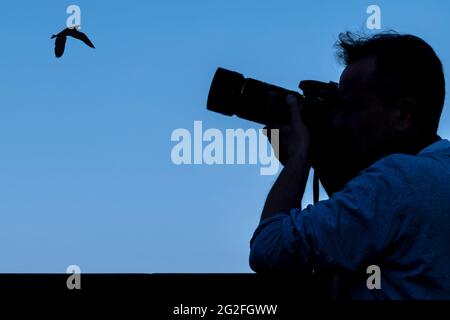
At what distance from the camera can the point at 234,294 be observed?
219cm

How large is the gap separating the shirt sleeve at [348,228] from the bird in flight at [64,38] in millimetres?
3576

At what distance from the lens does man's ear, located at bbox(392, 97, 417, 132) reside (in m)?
1.98

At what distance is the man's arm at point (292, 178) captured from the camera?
6.24 ft

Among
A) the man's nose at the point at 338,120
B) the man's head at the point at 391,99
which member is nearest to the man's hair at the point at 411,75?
the man's head at the point at 391,99

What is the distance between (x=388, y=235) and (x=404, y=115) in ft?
1.43

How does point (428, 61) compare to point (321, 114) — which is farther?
point (321, 114)

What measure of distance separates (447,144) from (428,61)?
0.92 feet

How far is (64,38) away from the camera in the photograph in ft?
18.4

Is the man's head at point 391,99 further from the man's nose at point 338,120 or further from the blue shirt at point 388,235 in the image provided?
the blue shirt at point 388,235

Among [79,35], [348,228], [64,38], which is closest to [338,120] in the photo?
[348,228]

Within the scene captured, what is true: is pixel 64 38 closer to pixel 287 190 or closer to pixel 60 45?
pixel 60 45
